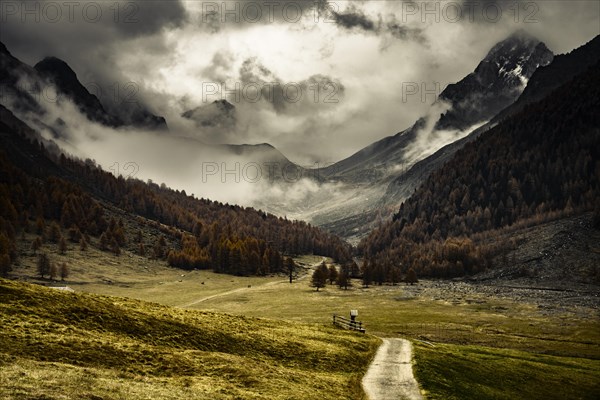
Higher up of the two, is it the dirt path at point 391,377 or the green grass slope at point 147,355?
the green grass slope at point 147,355

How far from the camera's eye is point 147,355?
3219cm

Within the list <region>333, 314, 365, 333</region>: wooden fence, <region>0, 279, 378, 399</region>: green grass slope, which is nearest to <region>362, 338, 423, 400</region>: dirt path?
<region>0, 279, 378, 399</region>: green grass slope

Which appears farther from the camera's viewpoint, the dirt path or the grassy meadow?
the dirt path

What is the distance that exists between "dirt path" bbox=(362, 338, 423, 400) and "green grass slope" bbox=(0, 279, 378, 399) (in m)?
1.19

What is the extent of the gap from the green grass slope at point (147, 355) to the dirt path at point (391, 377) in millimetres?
1192

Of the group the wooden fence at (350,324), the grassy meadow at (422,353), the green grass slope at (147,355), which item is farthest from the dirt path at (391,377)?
the wooden fence at (350,324)

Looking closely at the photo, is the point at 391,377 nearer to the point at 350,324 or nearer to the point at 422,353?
the point at 422,353

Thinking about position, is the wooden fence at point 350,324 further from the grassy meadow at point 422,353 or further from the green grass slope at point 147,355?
the green grass slope at point 147,355

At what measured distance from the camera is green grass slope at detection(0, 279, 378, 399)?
25.2 metres

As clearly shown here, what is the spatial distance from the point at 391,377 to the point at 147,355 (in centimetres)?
2211

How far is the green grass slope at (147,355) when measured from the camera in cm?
2522

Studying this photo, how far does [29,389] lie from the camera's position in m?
22.3

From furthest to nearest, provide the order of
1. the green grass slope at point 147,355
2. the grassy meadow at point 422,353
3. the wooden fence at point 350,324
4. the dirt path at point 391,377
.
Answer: the wooden fence at point 350,324, the dirt path at point 391,377, the grassy meadow at point 422,353, the green grass slope at point 147,355

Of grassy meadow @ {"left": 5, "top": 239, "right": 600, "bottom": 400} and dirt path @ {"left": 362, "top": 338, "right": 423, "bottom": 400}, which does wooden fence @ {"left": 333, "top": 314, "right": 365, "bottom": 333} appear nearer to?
grassy meadow @ {"left": 5, "top": 239, "right": 600, "bottom": 400}
